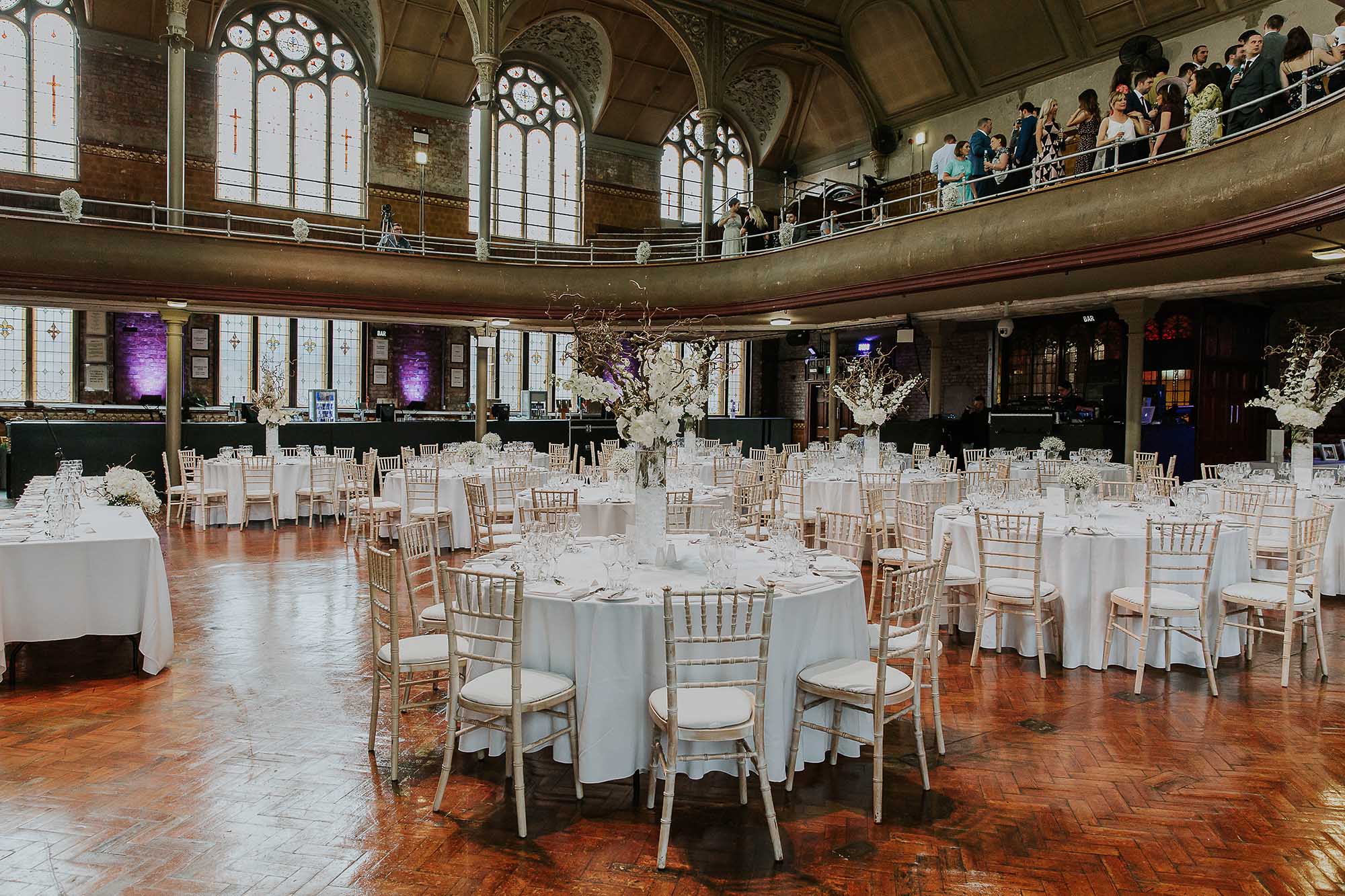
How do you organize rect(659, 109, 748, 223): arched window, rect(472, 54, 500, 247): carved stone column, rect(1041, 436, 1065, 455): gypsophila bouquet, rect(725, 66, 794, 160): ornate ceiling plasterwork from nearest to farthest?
rect(1041, 436, 1065, 455): gypsophila bouquet → rect(472, 54, 500, 247): carved stone column → rect(725, 66, 794, 160): ornate ceiling plasterwork → rect(659, 109, 748, 223): arched window

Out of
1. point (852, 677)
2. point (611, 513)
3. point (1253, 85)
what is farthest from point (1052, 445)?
point (852, 677)

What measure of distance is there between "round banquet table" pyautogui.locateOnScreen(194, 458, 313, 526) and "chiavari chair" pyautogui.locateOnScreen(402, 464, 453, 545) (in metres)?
1.96

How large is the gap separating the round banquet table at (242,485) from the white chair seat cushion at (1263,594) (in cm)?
955

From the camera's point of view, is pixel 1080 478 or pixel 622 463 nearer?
pixel 1080 478

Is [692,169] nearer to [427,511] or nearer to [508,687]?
[427,511]

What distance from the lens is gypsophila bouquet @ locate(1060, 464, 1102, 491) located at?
5.94 metres

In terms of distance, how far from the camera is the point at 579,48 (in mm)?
19797

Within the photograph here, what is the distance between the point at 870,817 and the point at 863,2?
1821cm

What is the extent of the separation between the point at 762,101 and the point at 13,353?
56.9ft

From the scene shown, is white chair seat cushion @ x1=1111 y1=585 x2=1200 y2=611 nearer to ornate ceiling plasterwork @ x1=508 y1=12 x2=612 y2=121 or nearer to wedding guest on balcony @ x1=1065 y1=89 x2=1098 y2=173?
wedding guest on balcony @ x1=1065 y1=89 x2=1098 y2=173

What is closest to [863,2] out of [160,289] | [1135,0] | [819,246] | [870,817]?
[1135,0]

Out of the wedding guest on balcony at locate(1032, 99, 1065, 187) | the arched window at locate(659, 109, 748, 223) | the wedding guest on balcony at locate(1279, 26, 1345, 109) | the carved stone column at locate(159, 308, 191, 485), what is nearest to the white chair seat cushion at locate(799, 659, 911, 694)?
the wedding guest on balcony at locate(1279, 26, 1345, 109)

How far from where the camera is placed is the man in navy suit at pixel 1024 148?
33.7ft

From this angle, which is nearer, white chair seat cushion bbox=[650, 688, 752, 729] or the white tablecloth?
white chair seat cushion bbox=[650, 688, 752, 729]
